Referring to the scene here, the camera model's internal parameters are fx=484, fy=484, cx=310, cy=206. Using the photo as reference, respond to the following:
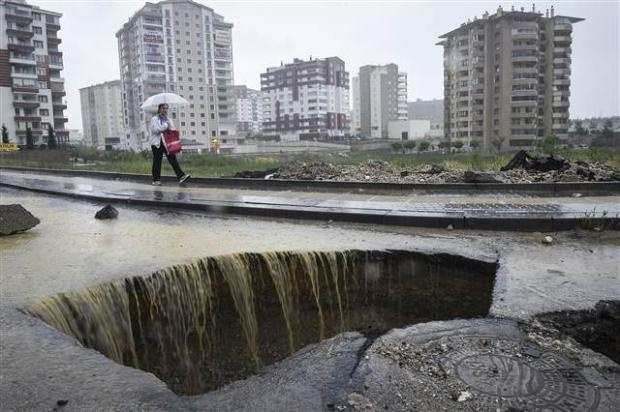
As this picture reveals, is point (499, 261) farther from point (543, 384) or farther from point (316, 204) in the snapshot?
point (316, 204)

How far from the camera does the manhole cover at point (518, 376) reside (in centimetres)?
261

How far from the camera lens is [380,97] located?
125125 mm

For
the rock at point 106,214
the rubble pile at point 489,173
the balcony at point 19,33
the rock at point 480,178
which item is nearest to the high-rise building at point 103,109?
the balcony at point 19,33

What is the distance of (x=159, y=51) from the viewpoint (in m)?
88.0

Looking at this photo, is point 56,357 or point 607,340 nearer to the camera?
point 56,357

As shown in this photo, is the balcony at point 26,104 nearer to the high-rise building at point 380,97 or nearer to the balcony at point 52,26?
the balcony at point 52,26

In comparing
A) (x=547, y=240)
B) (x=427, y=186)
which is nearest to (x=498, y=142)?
(x=427, y=186)

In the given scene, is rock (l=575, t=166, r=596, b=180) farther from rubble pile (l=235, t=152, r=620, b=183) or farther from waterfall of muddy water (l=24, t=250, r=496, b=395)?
waterfall of muddy water (l=24, t=250, r=496, b=395)

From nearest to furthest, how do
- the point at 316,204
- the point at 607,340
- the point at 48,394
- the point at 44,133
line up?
the point at 48,394, the point at 607,340, the point at 316,204, the point at 44,133

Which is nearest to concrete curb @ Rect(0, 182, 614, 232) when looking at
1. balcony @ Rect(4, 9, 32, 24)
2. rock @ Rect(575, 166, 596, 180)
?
rock @ Rect(575, 166, 596, 180)

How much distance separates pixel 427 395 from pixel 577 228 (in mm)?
4632

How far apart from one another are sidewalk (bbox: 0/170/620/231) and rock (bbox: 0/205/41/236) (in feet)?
8.97

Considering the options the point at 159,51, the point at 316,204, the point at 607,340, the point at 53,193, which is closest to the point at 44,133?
the point at 159,51

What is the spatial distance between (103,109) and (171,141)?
424 ft
